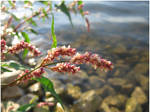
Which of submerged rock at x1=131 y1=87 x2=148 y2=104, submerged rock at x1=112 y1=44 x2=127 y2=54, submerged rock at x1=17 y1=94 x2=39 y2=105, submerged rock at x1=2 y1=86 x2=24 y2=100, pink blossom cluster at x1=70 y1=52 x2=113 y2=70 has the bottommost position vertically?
submerged rock at x1=131 y1=87 x2=148 y2=104

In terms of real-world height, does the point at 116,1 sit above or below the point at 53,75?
above

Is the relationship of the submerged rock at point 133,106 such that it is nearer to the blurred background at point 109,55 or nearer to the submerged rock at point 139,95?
the blurred background at point 109,55

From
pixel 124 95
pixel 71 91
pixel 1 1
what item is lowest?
pixel 124 95

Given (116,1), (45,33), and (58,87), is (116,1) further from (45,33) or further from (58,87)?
(58,87)

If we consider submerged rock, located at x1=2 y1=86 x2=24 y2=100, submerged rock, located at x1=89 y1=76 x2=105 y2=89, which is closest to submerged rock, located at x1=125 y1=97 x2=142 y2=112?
submerged rock, located at x1=89 y1=76 x2=105 y2=89

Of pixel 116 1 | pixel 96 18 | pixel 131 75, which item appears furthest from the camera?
pixel 116 1

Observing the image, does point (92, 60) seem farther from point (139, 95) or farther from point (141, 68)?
point (141, 68)

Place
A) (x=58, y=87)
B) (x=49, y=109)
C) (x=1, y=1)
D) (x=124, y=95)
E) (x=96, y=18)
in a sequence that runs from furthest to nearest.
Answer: (x=96, y=18), (x=124, y=95), (x=58, y=87), (x=49, y=109), (x=1, y=1)

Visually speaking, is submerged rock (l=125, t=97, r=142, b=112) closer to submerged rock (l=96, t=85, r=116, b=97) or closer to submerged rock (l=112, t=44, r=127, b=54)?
submerged rock (l=96, t=85, r=116, b=97)

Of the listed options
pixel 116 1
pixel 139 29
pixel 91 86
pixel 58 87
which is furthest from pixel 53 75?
pixel 116 1
